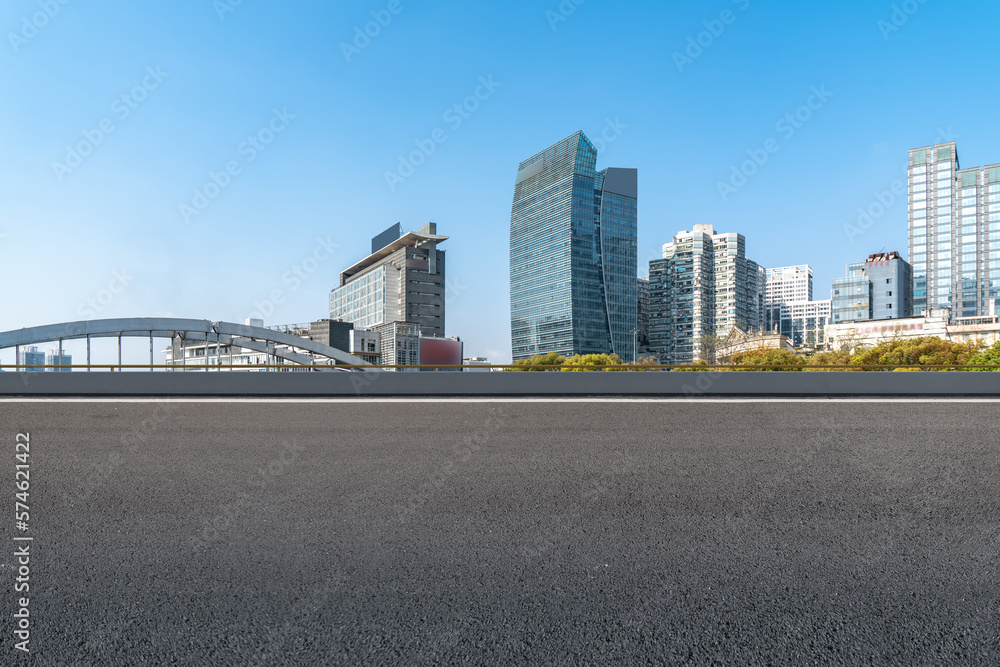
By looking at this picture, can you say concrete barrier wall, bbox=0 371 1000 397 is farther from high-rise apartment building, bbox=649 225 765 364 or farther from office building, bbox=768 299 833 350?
office building, bbox=768 299 833 350

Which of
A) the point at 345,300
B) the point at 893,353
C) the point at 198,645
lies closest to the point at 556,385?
the point at 198,645

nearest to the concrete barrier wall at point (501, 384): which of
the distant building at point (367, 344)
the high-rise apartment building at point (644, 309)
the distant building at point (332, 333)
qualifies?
the distant building at point (367, 344)

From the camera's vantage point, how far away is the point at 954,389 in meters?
12.2

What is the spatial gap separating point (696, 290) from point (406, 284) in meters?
83.7

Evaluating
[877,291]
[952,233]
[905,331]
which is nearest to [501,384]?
[905,331]

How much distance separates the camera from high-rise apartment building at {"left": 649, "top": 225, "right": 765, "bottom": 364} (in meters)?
143

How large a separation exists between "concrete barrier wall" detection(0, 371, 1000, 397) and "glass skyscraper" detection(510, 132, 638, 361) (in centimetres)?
8819

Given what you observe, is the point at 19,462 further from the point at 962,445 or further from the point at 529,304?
the point at 529,304

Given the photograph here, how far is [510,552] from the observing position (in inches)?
122

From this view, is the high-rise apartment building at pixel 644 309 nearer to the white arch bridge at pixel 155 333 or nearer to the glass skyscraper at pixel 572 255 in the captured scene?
the glass skyscraper at pixel 572 255

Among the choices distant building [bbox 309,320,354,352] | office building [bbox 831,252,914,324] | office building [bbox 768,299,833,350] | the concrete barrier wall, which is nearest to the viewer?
the concrete barrier wall

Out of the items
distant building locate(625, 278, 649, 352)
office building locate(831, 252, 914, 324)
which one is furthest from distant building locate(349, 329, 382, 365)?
office building locate(831, 252, 914, 324)

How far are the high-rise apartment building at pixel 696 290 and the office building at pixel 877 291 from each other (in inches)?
982

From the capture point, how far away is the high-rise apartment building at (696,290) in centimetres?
14312
